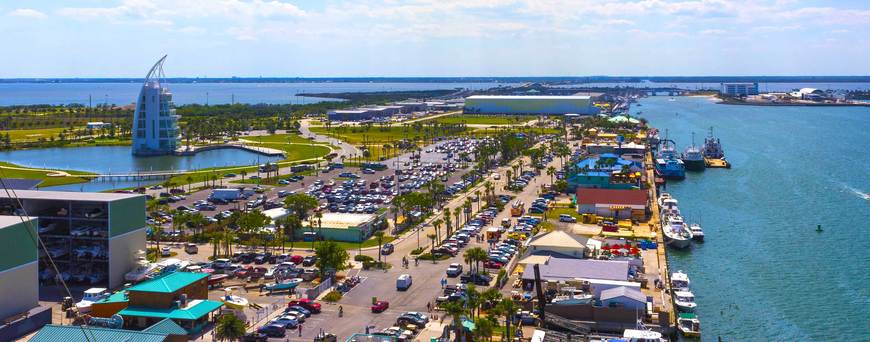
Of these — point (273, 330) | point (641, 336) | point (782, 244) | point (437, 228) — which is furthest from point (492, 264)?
point (782, 244)

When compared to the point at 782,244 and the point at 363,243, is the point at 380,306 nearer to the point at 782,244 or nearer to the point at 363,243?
the point at 363,243

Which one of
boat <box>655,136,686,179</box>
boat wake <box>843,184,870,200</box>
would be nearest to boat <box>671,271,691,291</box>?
boat wake <box>843,184,870,200</box>

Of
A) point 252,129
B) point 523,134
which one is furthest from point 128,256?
point 252,129

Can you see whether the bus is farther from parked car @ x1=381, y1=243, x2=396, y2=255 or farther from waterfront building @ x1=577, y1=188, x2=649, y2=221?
parked car @ x1=381, y1=243, x2=396, y2=255

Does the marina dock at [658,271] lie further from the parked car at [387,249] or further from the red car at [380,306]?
the parked car at [387,249]

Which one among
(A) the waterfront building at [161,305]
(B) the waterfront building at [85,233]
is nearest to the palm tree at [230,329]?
(A) the waterfront building at [161,305]
